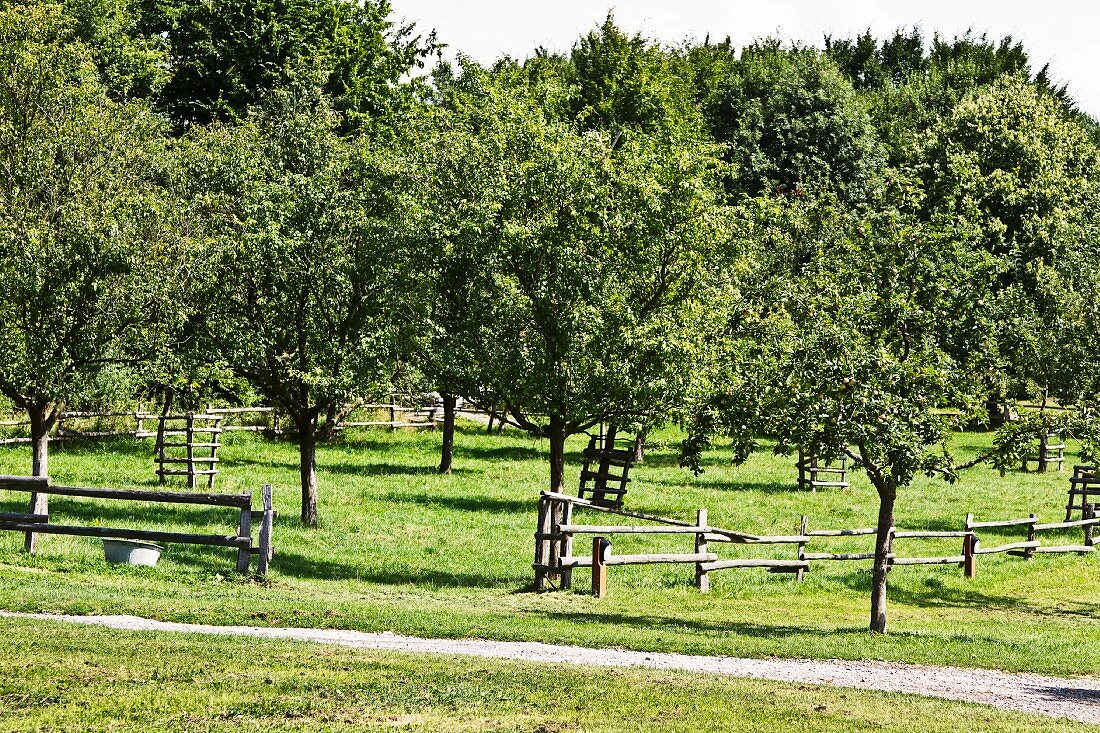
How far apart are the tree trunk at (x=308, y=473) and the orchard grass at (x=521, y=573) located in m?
0.42

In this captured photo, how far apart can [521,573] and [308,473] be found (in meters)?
6.54

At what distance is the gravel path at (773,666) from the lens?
46.5 feet

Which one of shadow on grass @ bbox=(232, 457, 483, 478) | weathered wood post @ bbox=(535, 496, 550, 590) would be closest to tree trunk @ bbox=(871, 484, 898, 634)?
weathered wood post @ bbox=(535, 496, 550, 590)

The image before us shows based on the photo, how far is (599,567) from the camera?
2186cm

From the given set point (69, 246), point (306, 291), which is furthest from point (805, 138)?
point (69, 246)

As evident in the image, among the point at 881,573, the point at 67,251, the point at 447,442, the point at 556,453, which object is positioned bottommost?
the point at 881,573

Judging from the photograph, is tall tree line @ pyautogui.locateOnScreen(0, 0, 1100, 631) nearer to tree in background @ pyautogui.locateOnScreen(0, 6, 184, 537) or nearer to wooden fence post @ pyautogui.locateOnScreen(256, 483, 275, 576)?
tree in background @ pyautogui.locateOnScreen(0, 6, 184, 537)

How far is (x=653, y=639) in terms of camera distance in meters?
17.0

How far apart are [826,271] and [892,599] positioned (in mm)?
8477

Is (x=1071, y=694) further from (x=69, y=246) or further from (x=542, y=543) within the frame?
(x=69, y=246)

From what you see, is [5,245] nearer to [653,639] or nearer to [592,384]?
[592,384]

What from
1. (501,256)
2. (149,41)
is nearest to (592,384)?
(501,256)

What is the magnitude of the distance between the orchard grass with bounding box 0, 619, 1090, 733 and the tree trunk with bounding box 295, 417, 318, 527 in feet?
44.5

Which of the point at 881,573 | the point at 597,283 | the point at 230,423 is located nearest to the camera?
the point at 881,573
